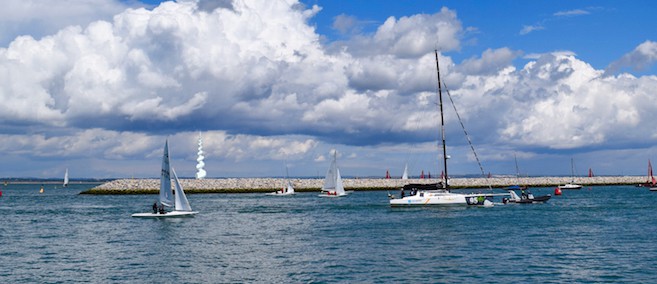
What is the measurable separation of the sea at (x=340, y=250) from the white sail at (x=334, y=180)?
6549 cm

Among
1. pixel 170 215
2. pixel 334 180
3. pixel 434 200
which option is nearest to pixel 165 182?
pixel 170 215

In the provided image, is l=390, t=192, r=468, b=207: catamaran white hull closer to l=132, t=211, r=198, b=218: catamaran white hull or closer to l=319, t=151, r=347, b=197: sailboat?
l=132, t=211, r=198, b=218: catamaran white hull

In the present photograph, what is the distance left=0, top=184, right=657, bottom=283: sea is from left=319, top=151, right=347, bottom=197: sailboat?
64282 millimetres

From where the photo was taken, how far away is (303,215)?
84250 millimetres

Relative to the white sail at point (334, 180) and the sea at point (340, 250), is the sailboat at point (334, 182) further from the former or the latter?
the sea at point (340, 250)

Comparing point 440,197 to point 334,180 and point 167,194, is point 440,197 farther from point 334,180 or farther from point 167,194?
point 334,180

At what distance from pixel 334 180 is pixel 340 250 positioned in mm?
99160

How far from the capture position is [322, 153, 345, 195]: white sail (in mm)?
143500

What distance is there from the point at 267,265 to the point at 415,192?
5359 centimetres

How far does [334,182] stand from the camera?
146500 mm

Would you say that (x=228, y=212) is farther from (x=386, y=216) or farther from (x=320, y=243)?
(x=320, y=243)

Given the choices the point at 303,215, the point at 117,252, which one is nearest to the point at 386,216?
the point at 303,215

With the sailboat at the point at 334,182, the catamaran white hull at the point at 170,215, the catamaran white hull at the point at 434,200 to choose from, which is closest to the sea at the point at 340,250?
the catamaran white hull at the point at 170,215

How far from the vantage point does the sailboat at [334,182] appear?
14238 centimetres
